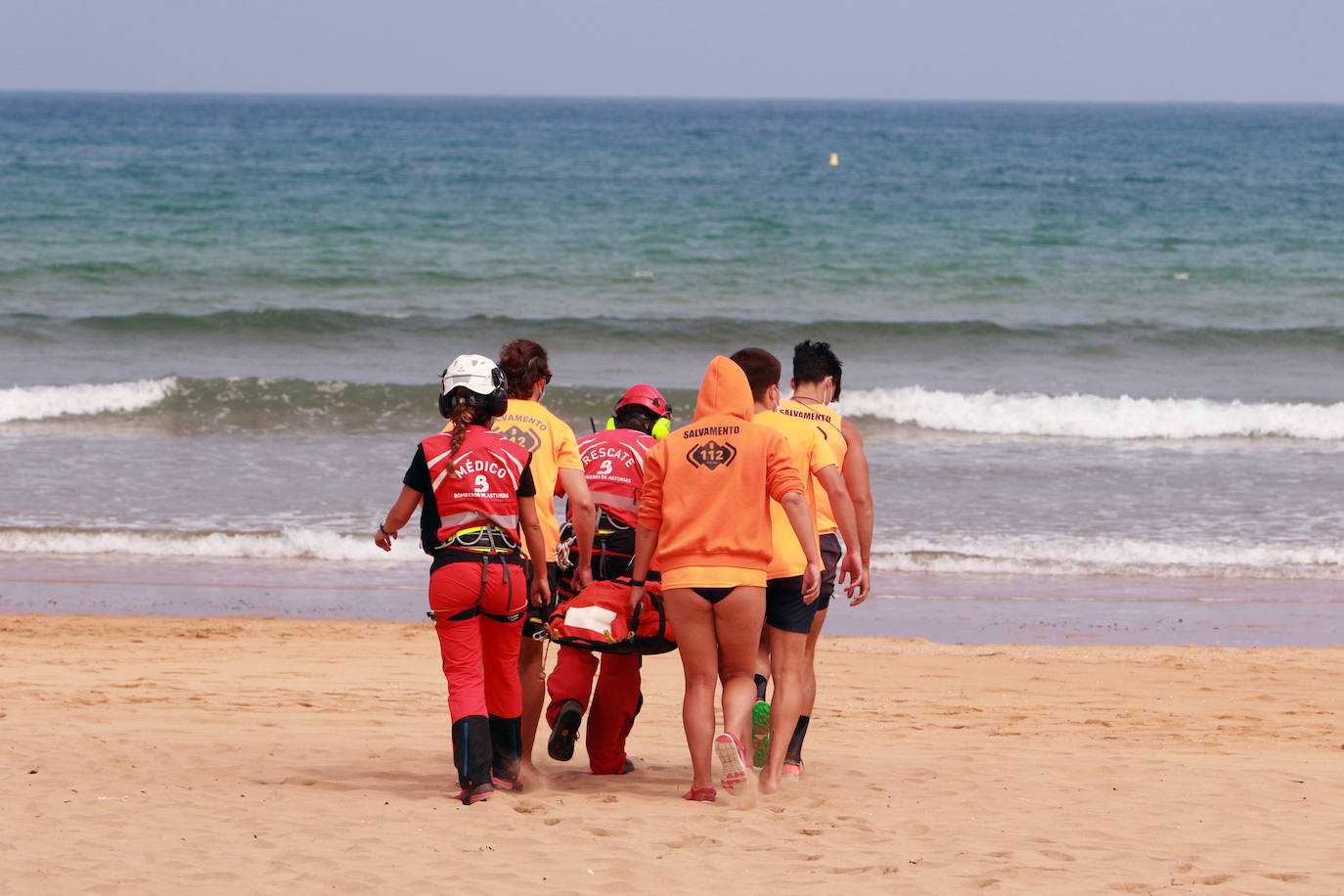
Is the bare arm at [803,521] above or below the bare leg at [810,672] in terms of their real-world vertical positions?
above

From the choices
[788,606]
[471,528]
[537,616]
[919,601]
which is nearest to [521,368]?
[471,528]

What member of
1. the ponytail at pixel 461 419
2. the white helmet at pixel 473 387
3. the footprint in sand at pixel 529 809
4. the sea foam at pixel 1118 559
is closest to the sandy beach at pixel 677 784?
the footprint in sand at pixel 529 809

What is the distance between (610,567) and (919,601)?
501 centimetres

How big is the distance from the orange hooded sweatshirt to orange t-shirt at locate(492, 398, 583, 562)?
0.37 meters

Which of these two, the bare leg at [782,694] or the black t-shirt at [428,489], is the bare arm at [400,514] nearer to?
the black t-shirt at [428,489]

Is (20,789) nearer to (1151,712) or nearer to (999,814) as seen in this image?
(999,814)

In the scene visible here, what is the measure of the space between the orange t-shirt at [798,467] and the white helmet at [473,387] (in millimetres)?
1034

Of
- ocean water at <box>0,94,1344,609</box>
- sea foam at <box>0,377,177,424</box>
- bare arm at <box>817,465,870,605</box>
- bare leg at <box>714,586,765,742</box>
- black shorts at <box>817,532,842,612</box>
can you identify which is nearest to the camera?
bare leg at <box>714,586,765,742</box>

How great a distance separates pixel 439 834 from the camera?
4656 mm

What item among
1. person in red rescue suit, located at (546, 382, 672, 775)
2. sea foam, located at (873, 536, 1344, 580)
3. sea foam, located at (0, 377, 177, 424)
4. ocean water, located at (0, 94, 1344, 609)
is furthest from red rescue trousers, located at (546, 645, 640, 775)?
sea foam, located at (0, 377, 177, 424)

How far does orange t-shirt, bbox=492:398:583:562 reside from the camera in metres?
5.08

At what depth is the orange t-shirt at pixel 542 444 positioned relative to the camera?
5.08 meters

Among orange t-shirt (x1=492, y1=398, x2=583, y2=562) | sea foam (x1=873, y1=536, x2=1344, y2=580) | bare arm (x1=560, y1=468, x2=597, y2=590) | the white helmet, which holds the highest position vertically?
the white helmet

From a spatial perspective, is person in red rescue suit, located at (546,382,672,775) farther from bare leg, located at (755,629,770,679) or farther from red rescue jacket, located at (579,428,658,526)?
bare leg, located at (755,629,770,679)
